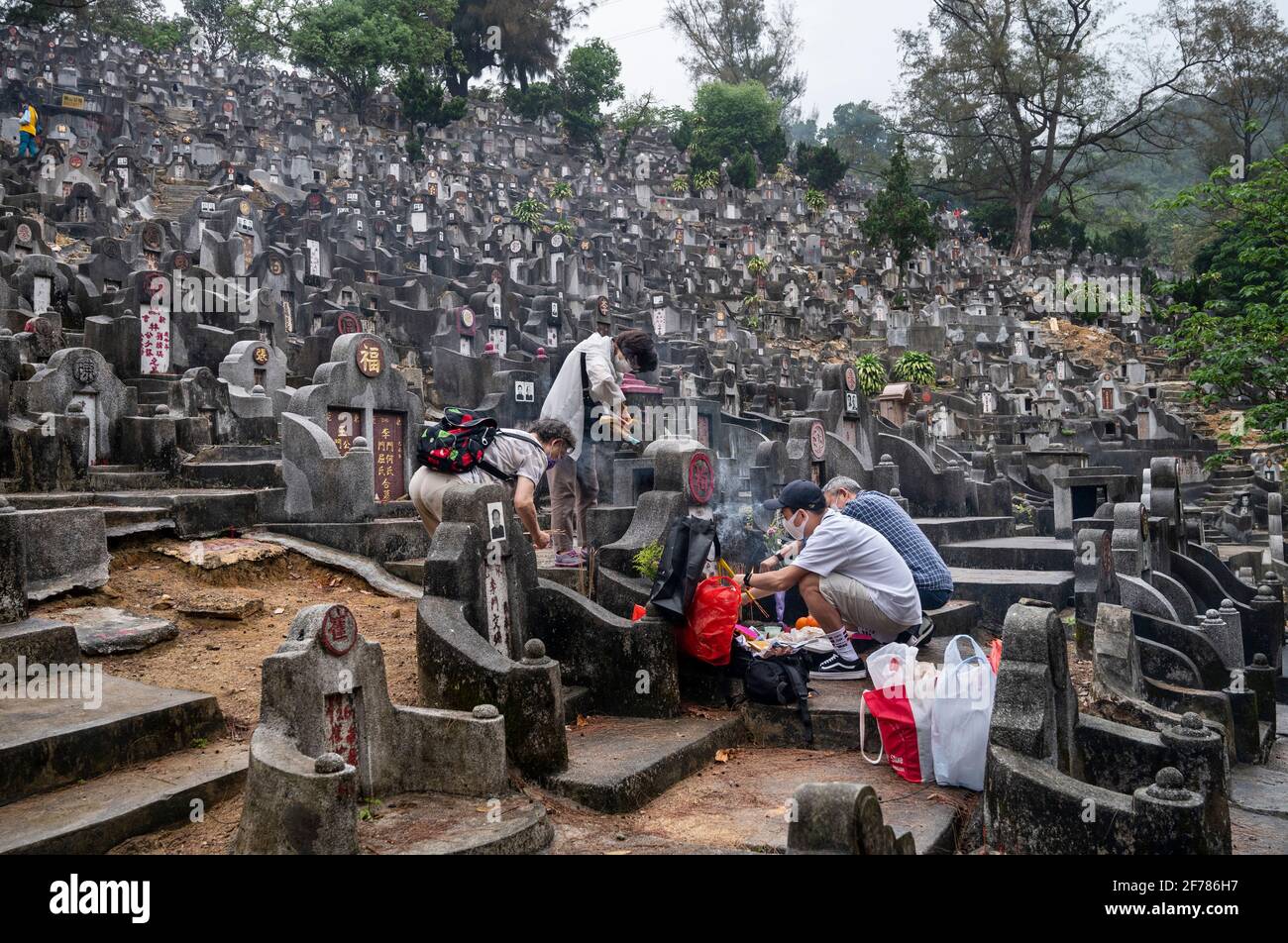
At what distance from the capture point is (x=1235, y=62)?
142 feet

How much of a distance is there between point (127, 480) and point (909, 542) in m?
7.31

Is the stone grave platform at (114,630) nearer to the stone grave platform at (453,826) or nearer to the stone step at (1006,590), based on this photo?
the stone grave platform at (453,826)

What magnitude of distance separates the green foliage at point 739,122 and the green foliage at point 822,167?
206 cm

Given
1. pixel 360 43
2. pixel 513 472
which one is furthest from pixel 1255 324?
pixel 360 43

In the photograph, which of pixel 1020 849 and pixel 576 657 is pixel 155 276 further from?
pixel 1020 849

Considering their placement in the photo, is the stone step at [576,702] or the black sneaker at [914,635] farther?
the black sneaker at [914,635]

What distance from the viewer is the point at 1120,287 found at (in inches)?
1770

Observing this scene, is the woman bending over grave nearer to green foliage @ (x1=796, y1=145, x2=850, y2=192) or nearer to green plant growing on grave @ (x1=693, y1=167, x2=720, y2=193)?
green plant growing on grave @ (x1=693, y1=167, x2=720, y2=193)

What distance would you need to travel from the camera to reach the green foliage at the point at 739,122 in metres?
55.6

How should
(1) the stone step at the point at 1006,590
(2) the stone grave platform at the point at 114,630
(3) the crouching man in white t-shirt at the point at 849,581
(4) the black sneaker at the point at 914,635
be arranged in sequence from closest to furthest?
(2) the stone grave platform at the point at 114,630
(3) the crouching man in white t-shirt at the point at 849,581
(4) the black sneaker at the point at 914,635
(1) the stone step at the point at 1006,590

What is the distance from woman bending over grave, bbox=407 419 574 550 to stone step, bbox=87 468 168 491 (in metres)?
3.99

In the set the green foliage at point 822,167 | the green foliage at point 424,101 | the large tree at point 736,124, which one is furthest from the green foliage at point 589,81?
the green foliage at point 822,167

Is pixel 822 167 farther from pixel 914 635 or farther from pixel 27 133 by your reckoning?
pixel 914 635
